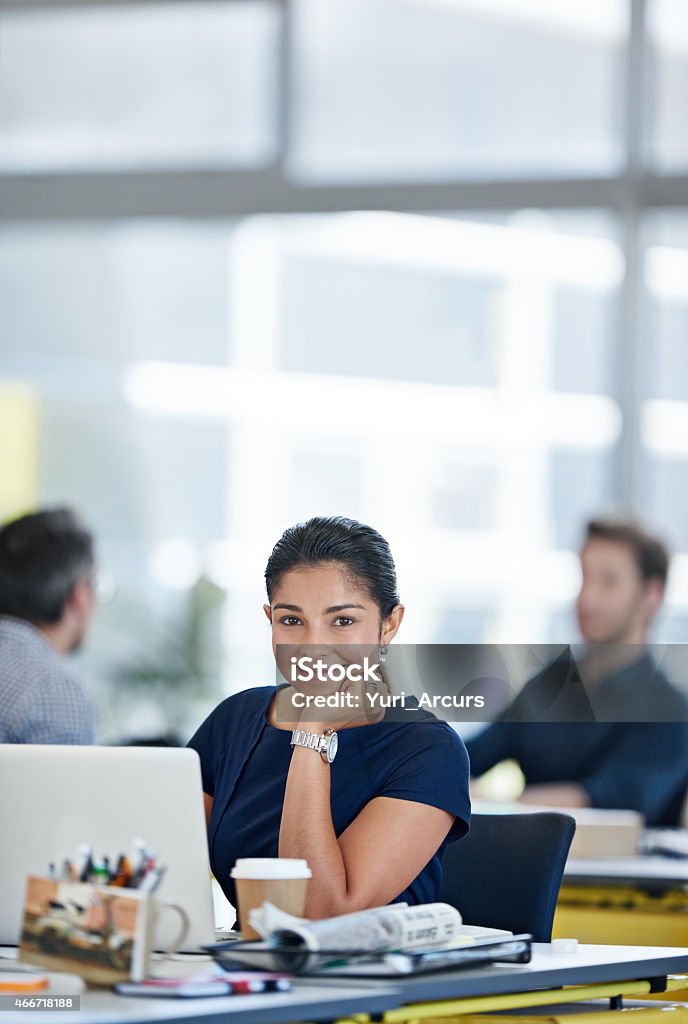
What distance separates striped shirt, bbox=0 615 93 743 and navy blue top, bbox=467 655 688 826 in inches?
38.8

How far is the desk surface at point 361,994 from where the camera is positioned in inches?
57.6

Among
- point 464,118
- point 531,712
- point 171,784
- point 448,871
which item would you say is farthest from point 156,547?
point 171,784

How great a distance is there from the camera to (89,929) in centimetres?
160

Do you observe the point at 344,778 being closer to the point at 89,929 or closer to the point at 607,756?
the point at 89,929

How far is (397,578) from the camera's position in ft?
6.81

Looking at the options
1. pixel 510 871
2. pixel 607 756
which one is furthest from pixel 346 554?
pixel 607 756

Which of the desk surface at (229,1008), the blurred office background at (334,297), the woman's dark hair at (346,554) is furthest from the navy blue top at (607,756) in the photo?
the desk surface at (229,1008)

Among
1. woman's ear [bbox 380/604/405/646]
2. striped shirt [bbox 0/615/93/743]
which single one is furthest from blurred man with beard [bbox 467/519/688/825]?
woman's ear [bbox 380/604/405/646]

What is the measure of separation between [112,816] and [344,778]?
0.37 m

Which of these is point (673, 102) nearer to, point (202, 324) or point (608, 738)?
point (202, 324)

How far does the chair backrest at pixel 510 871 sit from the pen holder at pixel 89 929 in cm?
74

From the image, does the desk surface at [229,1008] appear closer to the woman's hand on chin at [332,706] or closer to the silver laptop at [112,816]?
the silver laptop at [112,816]

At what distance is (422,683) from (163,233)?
135 inches

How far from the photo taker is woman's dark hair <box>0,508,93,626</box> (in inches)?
122
